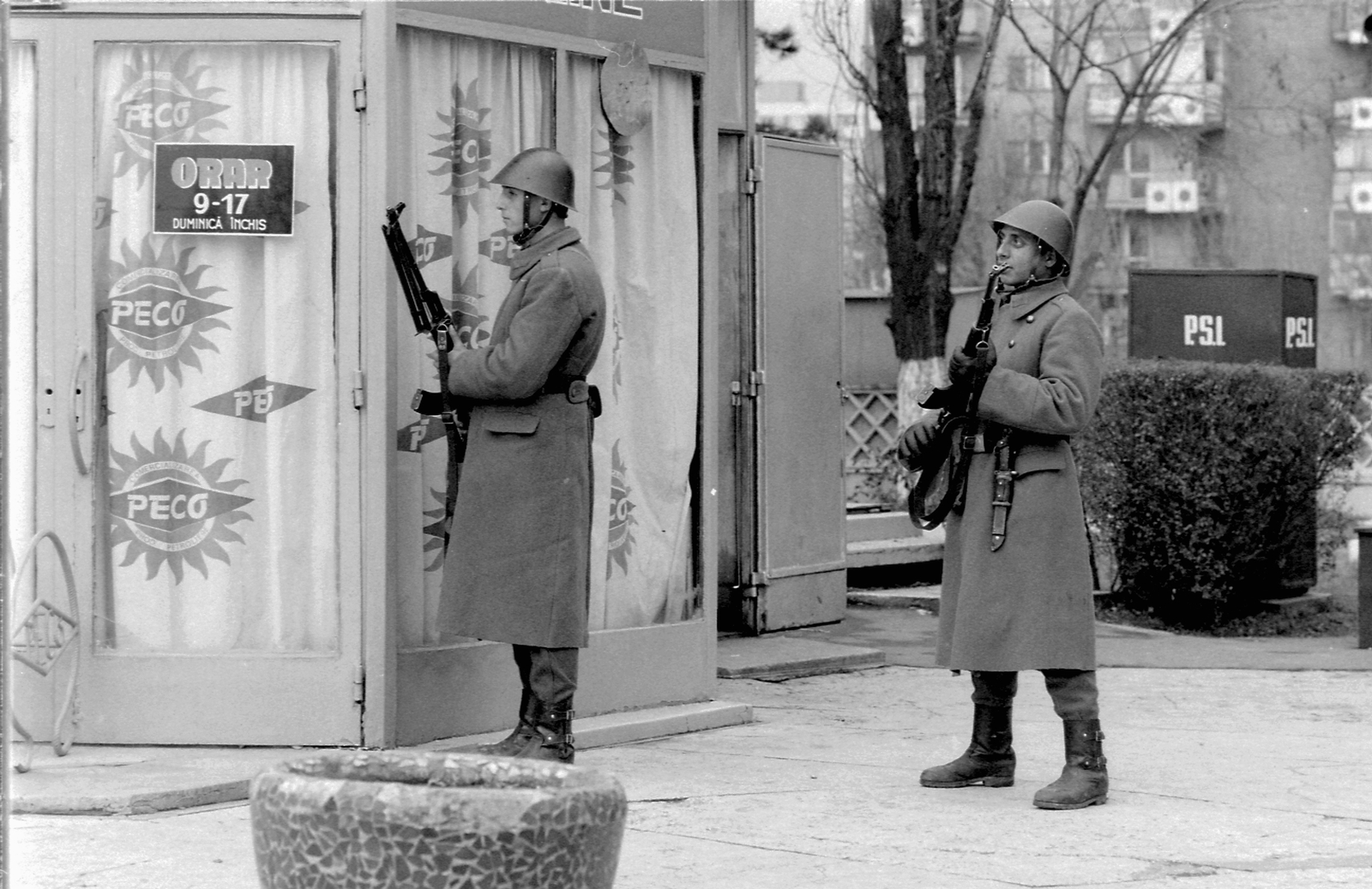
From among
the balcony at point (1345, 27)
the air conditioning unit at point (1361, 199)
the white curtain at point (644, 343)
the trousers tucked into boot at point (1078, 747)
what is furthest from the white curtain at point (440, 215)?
the air conditioning unit at point (1361, 199)

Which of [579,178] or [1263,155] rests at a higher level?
[1263,155]

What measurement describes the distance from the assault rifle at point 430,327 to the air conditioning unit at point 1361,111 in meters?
38.8

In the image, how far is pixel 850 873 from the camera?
4977 millimetres

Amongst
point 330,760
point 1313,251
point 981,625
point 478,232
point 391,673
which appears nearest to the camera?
point 330,760

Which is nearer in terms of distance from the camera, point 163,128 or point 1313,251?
point 163,128

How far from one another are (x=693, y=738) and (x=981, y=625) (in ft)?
5.20

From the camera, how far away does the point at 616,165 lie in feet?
24.1

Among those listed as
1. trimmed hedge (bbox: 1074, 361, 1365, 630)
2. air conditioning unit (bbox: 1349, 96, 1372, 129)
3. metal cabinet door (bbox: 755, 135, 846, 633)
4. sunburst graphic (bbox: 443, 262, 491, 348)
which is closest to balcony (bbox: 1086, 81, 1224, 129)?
air conditioning unit (bbox: 1349, 96, 1372, 129)

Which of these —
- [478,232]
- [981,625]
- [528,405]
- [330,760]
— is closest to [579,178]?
[478,232]

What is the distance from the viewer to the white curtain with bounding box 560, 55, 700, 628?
285 inches

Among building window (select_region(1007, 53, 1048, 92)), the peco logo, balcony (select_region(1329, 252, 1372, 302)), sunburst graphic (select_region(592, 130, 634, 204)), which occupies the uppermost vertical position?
building window (select_region(1007, 53, 1048, 92))

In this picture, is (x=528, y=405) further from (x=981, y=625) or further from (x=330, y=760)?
(x=330, y=760)

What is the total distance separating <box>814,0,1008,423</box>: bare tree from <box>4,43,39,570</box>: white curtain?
8.98 meters

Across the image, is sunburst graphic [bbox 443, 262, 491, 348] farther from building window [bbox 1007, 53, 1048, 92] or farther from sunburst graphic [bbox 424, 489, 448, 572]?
building window [bbox 1007, 53, 1048, 92]
